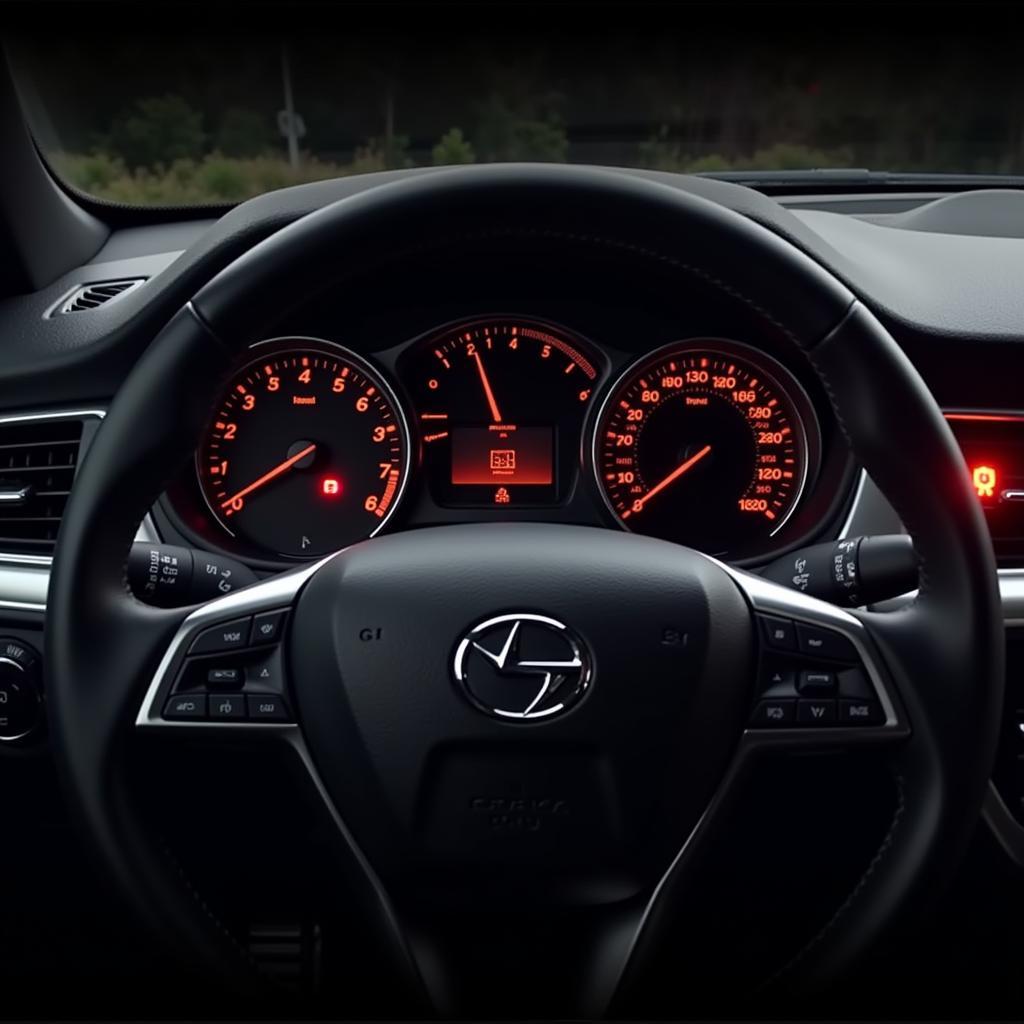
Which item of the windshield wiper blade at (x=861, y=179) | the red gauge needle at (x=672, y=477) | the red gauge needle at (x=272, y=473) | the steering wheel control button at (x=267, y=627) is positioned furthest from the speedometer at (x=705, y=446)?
the steering wheel control button at (x=267, y=627)

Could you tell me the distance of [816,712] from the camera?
1443 millimetres

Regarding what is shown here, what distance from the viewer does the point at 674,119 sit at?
2609 millimetres

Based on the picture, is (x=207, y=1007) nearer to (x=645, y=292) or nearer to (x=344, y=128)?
(x=645, y=292)

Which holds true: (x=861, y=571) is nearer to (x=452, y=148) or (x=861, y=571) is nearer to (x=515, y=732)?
(x=515, y=732)

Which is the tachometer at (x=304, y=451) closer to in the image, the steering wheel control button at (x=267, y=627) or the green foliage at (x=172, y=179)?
the green foliage at (x=172, y=179)

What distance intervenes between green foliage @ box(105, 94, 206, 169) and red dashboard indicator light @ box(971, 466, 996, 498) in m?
1.52

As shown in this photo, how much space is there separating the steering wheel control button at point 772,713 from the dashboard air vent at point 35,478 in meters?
1.10

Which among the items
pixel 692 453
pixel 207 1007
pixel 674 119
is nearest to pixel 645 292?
pixel 692 453

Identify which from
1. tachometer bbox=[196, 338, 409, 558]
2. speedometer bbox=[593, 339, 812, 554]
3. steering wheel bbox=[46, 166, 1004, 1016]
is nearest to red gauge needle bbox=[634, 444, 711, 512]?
speedometer bbox=[593, 339, 812, 554]

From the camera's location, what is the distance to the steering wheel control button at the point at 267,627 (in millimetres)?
1465

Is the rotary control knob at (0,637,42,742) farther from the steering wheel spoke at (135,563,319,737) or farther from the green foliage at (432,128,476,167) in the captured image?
the green foliage at (432,128,476,167)

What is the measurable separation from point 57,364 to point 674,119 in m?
1.19

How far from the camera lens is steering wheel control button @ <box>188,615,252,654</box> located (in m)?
1.46

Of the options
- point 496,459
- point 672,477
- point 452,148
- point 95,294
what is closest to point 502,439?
point 496,459
